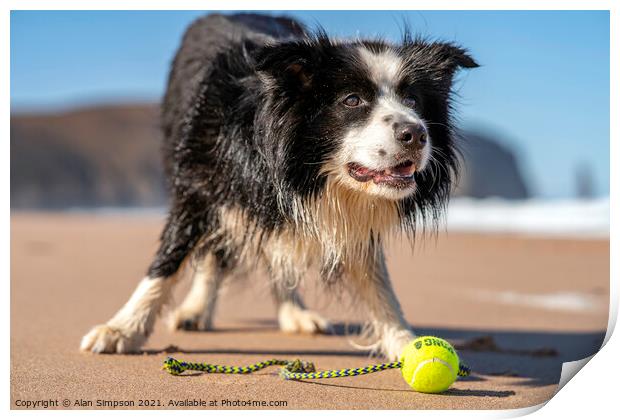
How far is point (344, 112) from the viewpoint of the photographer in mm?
3213

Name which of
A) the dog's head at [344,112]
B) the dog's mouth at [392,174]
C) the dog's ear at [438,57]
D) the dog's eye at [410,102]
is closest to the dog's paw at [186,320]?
the dog's head at [344,112]

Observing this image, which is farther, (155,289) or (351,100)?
(155,289)

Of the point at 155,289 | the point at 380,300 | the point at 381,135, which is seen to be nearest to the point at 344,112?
the point at 381,135

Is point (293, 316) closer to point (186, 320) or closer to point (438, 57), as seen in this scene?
point (186, 320)

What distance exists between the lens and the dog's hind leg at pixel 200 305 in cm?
425

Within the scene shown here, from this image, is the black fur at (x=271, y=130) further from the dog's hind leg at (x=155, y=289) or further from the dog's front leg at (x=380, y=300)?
the dog's front leg at (x=380, y=300)

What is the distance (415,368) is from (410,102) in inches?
46.7

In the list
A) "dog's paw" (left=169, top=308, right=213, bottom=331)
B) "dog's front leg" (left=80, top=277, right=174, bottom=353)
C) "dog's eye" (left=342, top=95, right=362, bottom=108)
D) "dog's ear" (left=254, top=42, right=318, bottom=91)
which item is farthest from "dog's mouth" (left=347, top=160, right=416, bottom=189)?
"dog's paw" (left=169, top=308, right=213, bottom=331)

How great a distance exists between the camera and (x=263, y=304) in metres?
5.67

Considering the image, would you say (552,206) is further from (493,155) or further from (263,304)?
(493,155)

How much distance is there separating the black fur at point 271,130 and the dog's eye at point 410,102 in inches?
1.6

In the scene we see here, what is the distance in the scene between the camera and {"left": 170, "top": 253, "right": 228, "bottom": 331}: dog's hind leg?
4250 millimetres

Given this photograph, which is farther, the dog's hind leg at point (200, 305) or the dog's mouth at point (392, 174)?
the dog's hind leg at point (200, 305)

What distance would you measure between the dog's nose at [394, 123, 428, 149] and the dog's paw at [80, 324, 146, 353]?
1619mm
